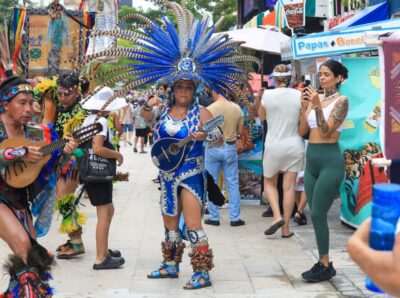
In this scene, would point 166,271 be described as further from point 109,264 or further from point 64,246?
point 64,246

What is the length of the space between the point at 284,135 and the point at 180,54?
91.2 inches

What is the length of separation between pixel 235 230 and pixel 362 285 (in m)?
2.98

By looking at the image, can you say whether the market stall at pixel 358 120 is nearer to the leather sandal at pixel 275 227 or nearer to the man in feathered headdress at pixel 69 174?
the leather sandal at pixel 275 227

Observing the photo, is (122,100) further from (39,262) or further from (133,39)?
(39,262)

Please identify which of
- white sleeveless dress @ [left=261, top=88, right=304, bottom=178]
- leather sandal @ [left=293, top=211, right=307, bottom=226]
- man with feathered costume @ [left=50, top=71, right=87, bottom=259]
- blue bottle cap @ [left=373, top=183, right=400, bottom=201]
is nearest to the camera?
blue bottle cap @ [left=373, top=183, right=400, bottom=201]

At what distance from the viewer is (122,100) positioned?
22.5 ft

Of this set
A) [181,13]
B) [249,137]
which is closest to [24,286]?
[181,13]

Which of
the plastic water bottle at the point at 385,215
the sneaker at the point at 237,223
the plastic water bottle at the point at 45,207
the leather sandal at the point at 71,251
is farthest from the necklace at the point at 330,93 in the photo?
the plastic water bottle at the point at 385,215

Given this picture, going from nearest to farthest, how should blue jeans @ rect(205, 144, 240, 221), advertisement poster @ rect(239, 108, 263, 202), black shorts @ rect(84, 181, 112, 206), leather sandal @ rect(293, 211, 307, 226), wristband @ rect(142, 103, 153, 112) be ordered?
wristband @ rect(142, 103, 153, 112) → black shorts @ rect(84, 181, 112, 206) → leather sandal @ rect(293, 211, 307, 226) → blue jeans @ rect(205, 144, 240, 221) → advertisement poster @ rect(239, 108, 263, 202)

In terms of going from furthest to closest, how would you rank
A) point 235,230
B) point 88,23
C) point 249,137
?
1. point 88,23
2. point 249,137
3. point 235,230

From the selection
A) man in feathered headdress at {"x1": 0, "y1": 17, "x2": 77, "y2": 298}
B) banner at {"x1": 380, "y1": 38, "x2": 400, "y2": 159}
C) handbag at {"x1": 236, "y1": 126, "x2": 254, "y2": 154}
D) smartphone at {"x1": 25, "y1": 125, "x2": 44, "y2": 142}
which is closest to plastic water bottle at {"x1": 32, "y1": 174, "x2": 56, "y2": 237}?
man in feathered headdress at {"x1": 0, "y1": 17, "x2": 77, "y2": 298}

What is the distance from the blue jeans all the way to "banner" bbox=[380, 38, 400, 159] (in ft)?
21.1

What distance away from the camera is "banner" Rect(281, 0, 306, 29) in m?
13.3

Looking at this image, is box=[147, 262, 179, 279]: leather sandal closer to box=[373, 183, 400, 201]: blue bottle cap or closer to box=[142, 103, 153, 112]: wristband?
box=[142, 103, 153, 112]: wristband
